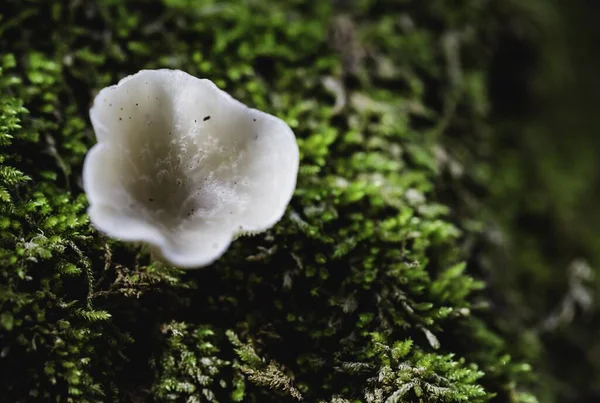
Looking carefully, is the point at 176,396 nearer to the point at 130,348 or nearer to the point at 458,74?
the point at 130,348

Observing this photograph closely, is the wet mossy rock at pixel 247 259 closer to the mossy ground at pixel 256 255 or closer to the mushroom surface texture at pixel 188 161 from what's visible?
the mossy ground at pixel 256 255

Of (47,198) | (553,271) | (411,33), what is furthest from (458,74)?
(47,198)

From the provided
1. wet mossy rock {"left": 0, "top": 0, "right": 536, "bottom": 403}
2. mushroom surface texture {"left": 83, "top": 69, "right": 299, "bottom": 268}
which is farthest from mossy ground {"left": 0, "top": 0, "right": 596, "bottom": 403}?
mushroom surface texture {"left": 83, "top": 69, "right": 299, "bottom": 268}

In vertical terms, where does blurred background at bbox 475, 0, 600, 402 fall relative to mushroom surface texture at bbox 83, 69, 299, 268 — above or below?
below

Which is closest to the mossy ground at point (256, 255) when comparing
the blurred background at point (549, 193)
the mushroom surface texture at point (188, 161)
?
the mushroom surface texture at point (188, 161)

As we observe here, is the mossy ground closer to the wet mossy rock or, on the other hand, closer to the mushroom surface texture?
the wet mossy rock

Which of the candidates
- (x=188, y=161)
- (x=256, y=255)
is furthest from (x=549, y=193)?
(x=188, y=161)

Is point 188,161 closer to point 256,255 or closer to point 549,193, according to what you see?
point 256,255
